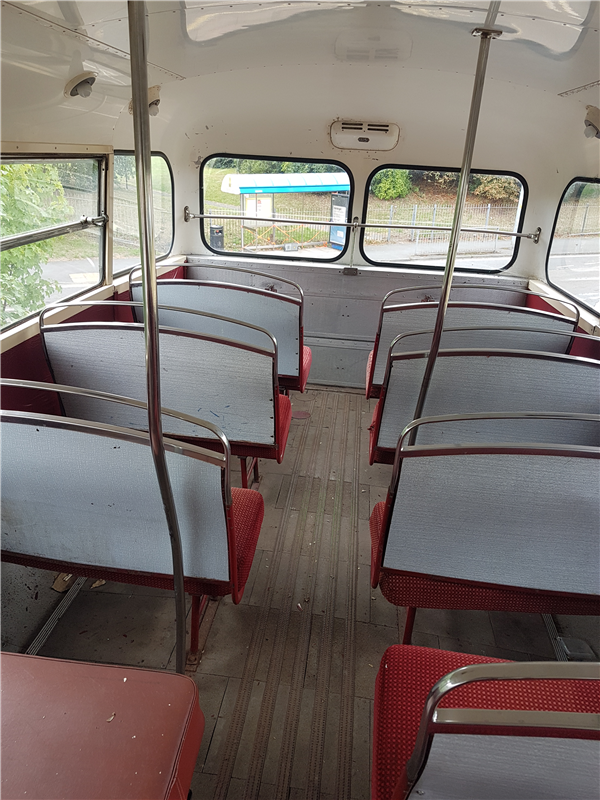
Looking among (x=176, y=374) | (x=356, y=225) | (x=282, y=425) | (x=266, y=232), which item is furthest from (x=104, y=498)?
(x=266, y=232)

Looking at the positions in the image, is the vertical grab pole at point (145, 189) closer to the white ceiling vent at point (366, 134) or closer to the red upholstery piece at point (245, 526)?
the red upholstery piece at point (245, 526)

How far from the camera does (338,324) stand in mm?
4711

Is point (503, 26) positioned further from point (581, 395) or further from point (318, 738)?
point (318, 738)

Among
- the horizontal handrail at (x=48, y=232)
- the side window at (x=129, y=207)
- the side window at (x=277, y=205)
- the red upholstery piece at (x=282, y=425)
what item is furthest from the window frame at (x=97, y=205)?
the side window at (x=277, y=205)

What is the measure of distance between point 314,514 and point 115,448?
1.67 m

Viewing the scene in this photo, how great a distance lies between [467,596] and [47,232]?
2.59 m

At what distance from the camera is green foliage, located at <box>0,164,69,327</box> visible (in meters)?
2.44

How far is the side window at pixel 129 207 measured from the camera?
361cm

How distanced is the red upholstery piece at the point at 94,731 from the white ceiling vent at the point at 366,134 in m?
4.22

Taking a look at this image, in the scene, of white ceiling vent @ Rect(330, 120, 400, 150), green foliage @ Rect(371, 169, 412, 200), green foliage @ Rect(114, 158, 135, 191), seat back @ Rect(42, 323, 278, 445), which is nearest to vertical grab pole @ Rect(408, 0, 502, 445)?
seat back @ Rect(42, 323, 278, 445)

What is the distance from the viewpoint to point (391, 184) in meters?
4.50

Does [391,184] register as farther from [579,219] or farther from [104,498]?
[104,498]

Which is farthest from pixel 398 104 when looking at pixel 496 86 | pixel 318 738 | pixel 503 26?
pixel 318 738

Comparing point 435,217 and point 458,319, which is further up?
point 435,217
